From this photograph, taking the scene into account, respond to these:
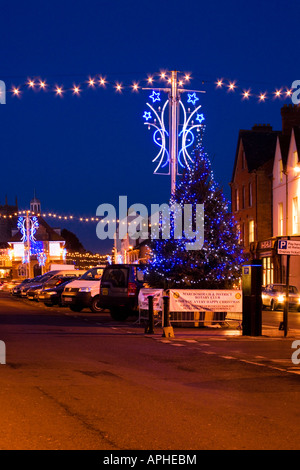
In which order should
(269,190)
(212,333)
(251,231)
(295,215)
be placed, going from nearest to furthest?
(212,333) < (295,215) < (269,190) < (251,231)

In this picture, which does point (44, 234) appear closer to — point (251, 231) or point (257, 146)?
point (257, 146)

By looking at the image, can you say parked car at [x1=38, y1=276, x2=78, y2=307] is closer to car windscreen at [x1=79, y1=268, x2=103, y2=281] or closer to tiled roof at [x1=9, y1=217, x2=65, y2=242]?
car windscreen at [x1=79, y1=268, x2=103, y2=281]

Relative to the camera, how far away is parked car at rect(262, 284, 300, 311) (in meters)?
33.4

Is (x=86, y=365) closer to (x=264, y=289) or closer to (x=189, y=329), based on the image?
(x=189, y=329)

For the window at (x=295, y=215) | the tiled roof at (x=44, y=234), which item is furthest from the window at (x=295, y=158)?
the tiled roof at (x=44, y=234)

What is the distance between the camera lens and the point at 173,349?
1520 centimetres

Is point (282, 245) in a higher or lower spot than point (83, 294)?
higher

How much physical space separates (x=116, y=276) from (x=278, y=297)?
1279cm

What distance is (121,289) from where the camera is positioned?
77.2ft

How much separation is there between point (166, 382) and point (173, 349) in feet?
15.7

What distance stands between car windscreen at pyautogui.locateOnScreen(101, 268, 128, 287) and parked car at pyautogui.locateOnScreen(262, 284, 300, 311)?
1216cm

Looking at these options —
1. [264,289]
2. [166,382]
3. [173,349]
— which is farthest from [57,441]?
[264,289]

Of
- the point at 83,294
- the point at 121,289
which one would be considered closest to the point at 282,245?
the point at 121,289

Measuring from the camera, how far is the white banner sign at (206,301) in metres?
20.4
